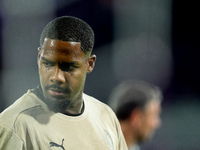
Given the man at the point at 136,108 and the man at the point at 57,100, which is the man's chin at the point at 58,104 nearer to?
the man at the point at 57,100

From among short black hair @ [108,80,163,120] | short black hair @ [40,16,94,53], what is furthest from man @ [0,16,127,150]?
short black hair @ [108,80,163,120]

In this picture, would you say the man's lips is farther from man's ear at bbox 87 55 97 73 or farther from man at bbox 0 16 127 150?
man's ear at bbox 87 55 97 73

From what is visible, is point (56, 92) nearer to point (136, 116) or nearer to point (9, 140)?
point (9, 140)

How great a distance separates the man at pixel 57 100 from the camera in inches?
26.4

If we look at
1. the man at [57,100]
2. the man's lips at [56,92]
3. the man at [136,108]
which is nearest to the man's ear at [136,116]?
the man at [136,108]

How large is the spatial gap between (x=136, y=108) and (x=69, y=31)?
0.33 metres

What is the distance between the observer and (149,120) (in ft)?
2.97

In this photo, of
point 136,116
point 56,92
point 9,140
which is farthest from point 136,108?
point 9,140

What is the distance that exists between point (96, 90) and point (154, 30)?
0.26 metres

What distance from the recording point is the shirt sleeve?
637 millimetres

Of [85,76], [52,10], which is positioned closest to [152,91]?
[85,76]

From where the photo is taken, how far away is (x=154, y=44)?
92cm

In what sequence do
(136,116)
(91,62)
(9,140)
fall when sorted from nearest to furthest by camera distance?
(9,140) → (91,62) → (136,116)

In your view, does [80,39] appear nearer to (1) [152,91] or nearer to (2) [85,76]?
(2) [85,76]
